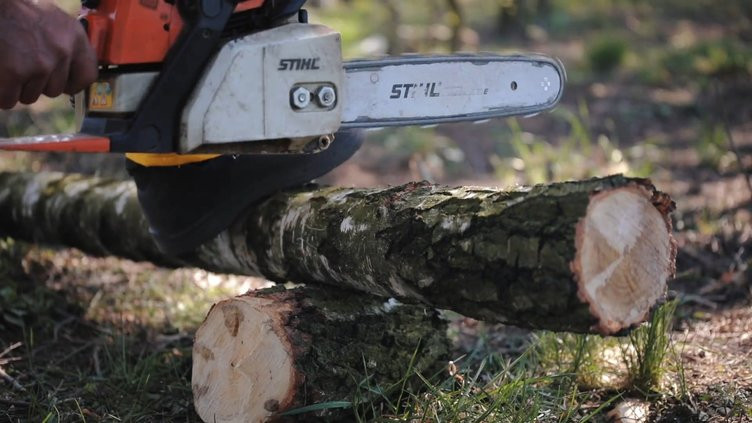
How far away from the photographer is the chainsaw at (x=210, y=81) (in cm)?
214

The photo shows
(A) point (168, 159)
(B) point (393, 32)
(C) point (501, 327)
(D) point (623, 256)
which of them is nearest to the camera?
(D) point (623, 256)

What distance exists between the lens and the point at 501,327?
3.10 m

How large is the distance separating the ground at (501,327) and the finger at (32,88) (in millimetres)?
807

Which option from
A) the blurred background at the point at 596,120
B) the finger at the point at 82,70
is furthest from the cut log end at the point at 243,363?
the blurred background at the point at 596,120

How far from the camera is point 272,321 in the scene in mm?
2088

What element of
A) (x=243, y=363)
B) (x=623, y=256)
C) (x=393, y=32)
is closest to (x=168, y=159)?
(x=243, y=363)

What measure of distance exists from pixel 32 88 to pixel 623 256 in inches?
57.5

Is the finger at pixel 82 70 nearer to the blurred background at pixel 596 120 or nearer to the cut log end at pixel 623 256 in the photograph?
the cut log end at pixel 623 256

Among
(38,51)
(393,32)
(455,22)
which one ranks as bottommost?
(393,32)

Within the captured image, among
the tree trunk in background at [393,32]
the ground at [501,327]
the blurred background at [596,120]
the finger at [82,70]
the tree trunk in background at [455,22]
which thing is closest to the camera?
the finger at [82,70]

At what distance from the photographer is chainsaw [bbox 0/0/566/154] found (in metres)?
2.14

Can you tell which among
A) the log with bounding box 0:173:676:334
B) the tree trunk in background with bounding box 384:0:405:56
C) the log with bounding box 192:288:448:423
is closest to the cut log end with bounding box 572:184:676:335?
the log with bounding box 0:173:676:334

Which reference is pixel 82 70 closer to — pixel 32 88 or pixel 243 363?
pixel 32 88

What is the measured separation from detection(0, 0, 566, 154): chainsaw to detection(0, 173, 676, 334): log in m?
0.26
